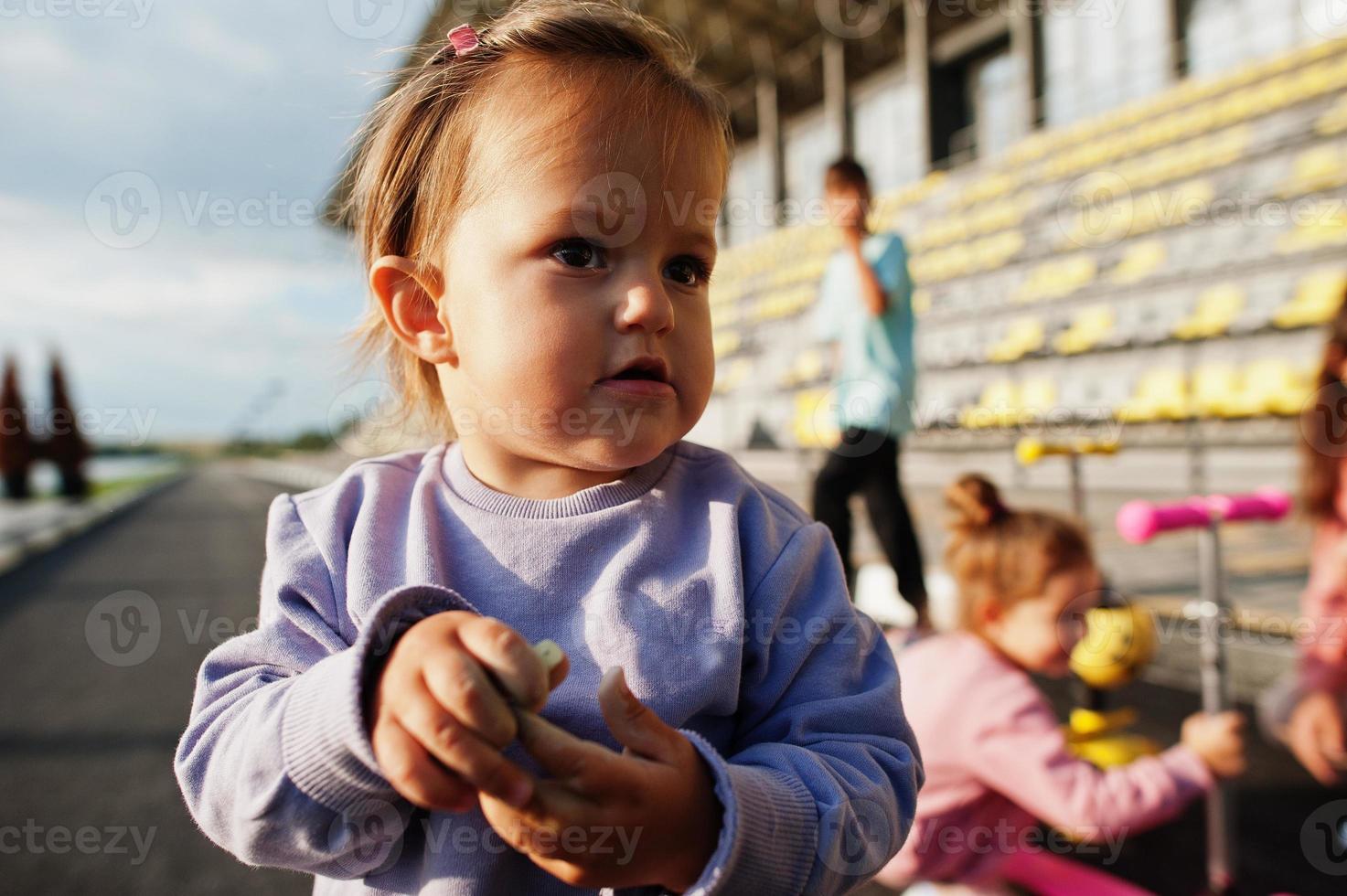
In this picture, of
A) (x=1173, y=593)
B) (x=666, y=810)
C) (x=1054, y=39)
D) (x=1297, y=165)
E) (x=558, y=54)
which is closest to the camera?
(x=666, y=810)

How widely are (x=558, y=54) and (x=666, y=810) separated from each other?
70 cm

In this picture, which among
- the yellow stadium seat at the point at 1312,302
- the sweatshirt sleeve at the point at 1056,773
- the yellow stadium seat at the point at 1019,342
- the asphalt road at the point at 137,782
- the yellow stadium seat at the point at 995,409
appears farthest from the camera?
the yellow stadium seat at the point at 1019,342

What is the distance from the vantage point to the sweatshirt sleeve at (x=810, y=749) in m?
0.63

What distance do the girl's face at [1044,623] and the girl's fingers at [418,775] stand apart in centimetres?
136

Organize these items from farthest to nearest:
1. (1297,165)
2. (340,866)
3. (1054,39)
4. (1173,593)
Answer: (1054,39)
(1297,165)
(1173,593)
(340,866)

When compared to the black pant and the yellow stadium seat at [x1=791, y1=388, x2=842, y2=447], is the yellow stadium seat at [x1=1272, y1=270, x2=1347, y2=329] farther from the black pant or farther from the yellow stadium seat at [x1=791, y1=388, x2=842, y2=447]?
the black pant

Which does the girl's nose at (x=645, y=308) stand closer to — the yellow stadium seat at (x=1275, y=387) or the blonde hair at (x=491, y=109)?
the blonde hair at (x=491, y=109)

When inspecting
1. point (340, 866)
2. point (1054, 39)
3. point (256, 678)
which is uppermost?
point (1054, 39)

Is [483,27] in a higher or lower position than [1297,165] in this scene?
lower

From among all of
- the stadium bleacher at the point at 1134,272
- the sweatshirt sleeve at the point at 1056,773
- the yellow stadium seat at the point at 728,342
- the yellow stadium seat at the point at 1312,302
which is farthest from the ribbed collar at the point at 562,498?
the yellow stadium seat at the point at 728,342

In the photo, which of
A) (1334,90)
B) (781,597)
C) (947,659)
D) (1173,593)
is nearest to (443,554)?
(781,597)

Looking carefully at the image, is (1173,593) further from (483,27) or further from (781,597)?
(483,27)

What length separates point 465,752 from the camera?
52 centimetres

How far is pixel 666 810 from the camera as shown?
1.96 ft
